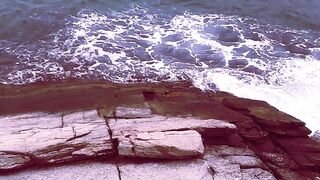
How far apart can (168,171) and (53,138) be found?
2711mm

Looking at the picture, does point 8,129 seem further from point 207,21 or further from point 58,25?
point 207,21

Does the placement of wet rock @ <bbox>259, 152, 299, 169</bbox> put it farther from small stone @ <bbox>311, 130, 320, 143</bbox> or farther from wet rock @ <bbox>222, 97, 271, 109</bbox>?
wet rock @ <bbox>222, 97, 271, 109</bbox>

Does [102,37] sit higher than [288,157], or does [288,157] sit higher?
[102,37]

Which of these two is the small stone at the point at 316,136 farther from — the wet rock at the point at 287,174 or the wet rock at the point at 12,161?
the wet rock at the point at 12,161

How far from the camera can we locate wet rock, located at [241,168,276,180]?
8836mm

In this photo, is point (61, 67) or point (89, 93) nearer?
point (89, 93)

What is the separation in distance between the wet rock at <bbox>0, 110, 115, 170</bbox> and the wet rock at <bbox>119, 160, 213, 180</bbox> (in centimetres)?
66

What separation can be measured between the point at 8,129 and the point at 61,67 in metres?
4.27

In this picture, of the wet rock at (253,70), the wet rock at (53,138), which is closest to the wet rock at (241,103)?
the wet rock at (253,70)

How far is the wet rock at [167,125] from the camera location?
955 centimetres

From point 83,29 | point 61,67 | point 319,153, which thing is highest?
point 83,29

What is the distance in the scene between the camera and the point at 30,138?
9102 millimetres

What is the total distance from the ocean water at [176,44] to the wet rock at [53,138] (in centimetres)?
308

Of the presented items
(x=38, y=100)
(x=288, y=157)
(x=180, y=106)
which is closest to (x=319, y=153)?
(x=288, y=157)
